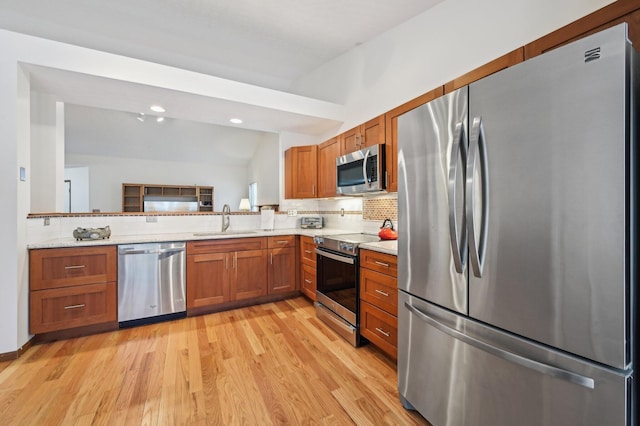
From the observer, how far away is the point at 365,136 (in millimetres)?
2723

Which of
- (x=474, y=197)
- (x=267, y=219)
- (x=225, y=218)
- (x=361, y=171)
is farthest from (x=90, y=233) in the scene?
(x=474, y=197)

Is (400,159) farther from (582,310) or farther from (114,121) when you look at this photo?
(114,121)

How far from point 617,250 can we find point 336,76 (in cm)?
350

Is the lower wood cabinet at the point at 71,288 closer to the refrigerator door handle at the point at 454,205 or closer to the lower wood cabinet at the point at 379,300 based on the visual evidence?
the lower wood cabinet at the point at 379,300

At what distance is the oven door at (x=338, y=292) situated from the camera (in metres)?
2.24

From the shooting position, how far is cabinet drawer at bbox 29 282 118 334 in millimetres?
2219

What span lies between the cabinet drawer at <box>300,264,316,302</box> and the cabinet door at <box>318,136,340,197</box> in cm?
95

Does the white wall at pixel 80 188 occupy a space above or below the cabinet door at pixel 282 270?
above

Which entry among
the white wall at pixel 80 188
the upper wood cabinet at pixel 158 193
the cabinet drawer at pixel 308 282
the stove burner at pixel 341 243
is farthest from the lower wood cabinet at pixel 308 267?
the white wall at pixel 80 188

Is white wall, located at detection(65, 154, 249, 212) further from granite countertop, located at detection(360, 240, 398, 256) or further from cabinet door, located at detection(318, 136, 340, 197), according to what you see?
granite countertop, located at detection(360, 240, 398, 256)

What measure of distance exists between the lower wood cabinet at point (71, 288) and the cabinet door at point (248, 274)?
1099 millimetres

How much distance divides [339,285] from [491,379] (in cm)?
155

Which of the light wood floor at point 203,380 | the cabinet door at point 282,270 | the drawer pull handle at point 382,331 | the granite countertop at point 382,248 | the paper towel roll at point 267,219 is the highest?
the paper towel roll at point 267,219

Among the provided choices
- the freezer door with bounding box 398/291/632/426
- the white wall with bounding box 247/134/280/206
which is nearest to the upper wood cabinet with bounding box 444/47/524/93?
the freezer door with bounding box 398/291/632/426
